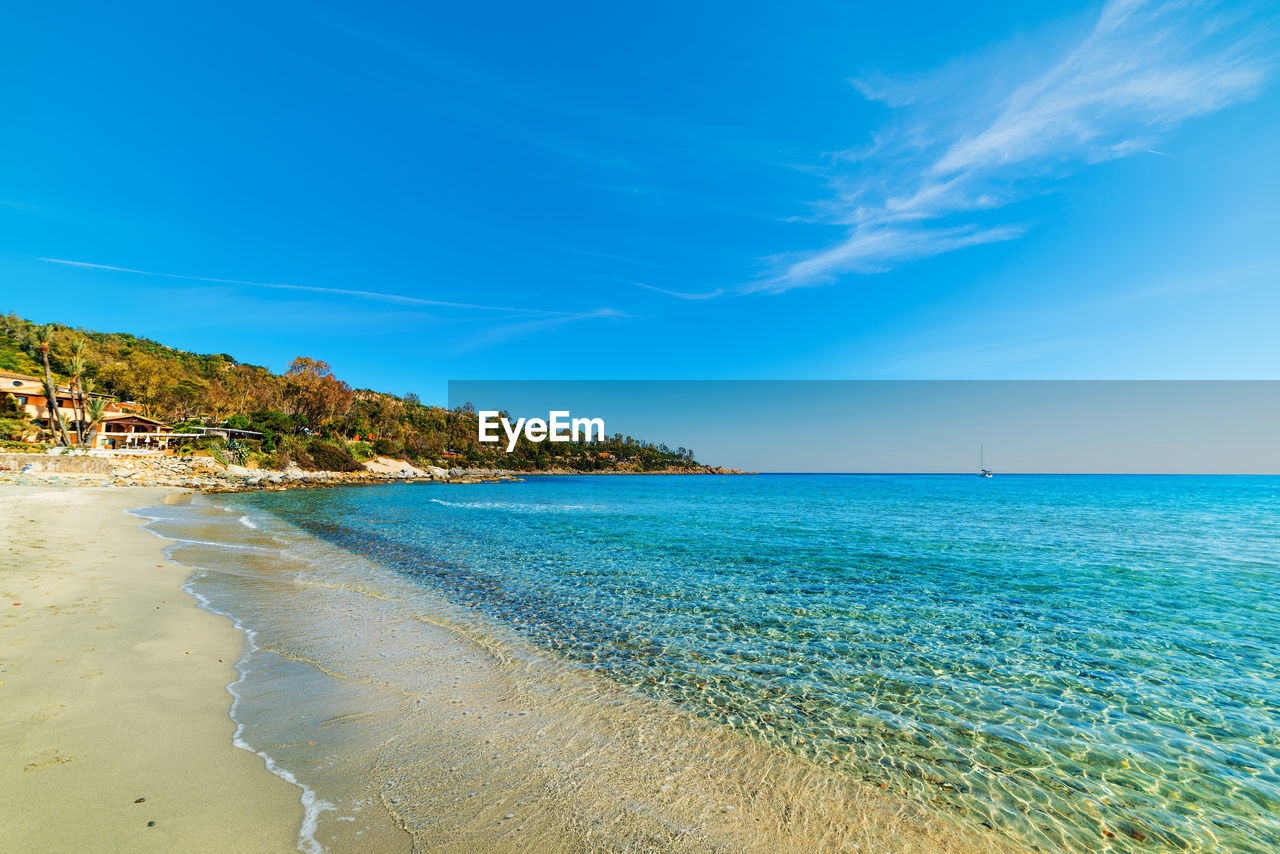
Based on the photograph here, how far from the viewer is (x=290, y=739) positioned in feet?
15.7

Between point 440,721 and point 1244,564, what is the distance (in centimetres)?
2754

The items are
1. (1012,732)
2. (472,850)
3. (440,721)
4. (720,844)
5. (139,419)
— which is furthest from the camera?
(139,419)

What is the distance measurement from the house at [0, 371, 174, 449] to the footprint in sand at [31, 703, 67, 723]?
6894cm

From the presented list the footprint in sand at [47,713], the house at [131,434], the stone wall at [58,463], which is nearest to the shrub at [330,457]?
the house at [131,434]

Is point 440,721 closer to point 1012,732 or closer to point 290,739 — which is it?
point 290,739

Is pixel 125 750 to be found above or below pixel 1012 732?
above

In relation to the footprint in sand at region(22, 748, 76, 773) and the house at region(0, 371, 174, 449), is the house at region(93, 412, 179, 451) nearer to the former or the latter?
the house at region(0, 371, 174, 449)

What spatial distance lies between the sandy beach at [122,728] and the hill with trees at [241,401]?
2390 inches

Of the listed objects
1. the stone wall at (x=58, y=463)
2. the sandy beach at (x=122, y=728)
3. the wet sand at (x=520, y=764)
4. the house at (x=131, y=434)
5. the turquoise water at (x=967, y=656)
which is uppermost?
the house at (x=131, y=434)

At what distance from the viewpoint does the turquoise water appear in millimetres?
4812

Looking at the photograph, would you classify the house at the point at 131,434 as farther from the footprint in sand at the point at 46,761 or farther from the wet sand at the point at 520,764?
the footprint in sand at the point at 46,761

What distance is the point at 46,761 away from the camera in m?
4.02

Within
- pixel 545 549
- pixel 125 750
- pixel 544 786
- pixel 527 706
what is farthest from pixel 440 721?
pixel 545 549

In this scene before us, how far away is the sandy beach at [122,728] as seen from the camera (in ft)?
11.0
